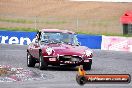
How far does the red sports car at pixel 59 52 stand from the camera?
2027cm

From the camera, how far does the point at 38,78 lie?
17719mm

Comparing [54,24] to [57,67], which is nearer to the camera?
[57,67]

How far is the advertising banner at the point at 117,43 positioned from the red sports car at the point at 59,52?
44.2 feet

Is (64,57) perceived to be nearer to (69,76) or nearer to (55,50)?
(55,50)

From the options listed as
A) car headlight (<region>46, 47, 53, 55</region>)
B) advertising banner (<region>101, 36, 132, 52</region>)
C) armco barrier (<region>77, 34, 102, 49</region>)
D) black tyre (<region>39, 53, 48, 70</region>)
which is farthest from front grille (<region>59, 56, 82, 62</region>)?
armco barrier (<region>77, 34, 102, 49</region>)

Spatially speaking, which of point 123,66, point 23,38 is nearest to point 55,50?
point 123,66

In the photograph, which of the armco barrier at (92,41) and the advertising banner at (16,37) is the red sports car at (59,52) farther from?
the advertising banner at (16,37)

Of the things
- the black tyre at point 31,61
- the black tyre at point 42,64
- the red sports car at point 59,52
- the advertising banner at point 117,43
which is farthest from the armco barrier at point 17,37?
the black tyre at point 42,64

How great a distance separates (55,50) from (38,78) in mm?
2755

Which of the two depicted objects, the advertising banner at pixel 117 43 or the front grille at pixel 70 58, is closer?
the front grille at pixel 70 58

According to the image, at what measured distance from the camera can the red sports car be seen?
20266 mm

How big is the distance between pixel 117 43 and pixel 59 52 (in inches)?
608

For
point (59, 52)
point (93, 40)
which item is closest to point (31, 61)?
point (59, 52)

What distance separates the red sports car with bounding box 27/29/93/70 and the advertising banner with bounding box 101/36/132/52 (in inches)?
531
